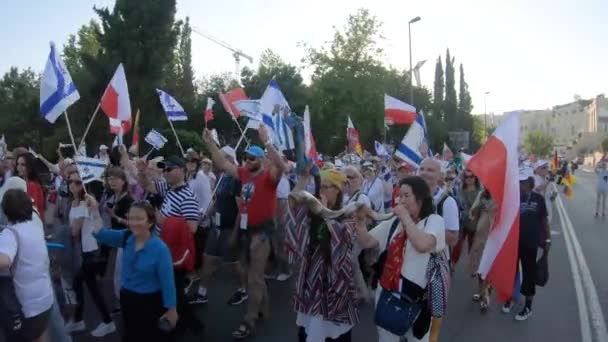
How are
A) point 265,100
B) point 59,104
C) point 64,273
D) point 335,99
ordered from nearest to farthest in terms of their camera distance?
point 64,273 < point 59,104 < point 265,100 < point 335,99

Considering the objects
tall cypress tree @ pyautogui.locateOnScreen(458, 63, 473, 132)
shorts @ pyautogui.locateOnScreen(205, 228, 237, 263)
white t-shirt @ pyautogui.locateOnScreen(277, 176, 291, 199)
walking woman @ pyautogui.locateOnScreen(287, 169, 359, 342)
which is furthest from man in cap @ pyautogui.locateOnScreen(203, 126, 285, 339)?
tall cypress tree @ pyautogui.locateOnScreen(458, 63, 473, 132)

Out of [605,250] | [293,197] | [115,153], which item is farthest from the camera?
[605,250]

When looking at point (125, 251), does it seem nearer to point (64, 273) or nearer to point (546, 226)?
point (64, 273)

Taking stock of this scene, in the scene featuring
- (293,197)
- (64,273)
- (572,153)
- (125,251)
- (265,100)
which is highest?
(265,100)

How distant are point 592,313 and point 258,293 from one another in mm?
4119

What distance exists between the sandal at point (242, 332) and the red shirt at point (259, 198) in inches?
42.0

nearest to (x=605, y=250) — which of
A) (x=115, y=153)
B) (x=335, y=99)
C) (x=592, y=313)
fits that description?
(x=592, y=313)

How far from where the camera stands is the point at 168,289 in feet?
14.6

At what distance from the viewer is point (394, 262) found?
13.4ft

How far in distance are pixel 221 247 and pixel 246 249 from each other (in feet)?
2.35

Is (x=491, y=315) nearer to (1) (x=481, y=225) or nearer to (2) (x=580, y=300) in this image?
(1) (x=481, y=225)

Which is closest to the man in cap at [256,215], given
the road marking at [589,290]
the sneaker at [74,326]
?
the sneaker at [74,326]

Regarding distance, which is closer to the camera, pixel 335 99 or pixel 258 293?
pixel 258 293

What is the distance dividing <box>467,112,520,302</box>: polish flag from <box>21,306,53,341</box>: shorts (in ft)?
10.8
